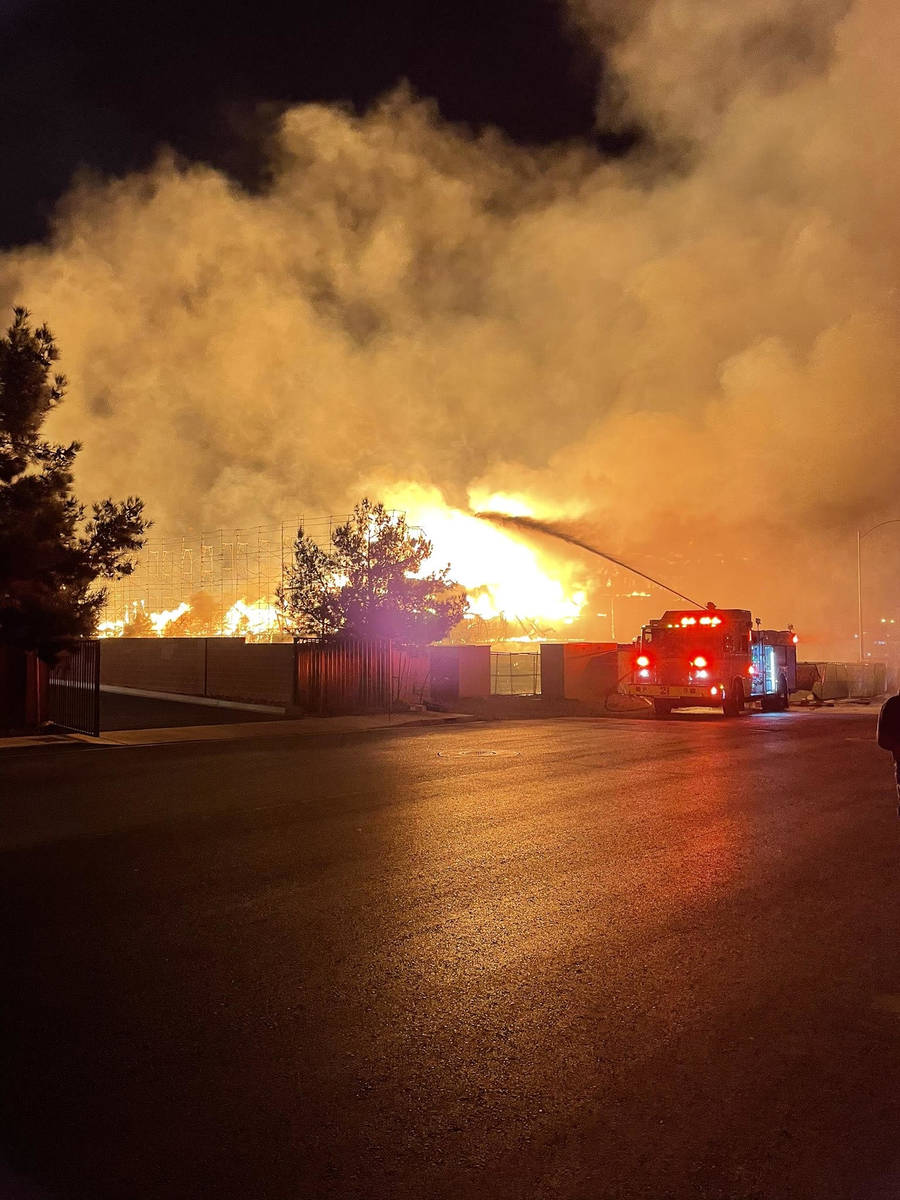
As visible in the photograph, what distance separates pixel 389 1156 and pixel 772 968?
9.22ft

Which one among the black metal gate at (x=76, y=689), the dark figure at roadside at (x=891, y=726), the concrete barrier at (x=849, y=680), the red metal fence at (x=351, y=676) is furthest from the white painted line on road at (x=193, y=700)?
the dark figure at roadside at (x=891, y=726)

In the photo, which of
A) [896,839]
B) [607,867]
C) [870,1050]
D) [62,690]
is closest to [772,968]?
[870,1050]

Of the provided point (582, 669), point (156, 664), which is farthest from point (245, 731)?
point (156, 664)

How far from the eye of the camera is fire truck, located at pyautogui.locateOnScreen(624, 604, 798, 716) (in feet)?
86.1

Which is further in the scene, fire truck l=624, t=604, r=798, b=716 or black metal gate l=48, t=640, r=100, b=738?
fire truck l=624, t=604, r=798, b=716

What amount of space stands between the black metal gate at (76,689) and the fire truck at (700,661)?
14027 millimetres

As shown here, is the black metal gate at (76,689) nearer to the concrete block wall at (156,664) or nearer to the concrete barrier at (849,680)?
the concrete block wall at (156,664)

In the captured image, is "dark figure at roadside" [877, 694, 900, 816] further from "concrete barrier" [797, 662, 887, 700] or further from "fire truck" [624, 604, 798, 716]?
"concrete barrier" [797, 662, 887, 700]

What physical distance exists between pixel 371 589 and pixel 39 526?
12490 millimetres

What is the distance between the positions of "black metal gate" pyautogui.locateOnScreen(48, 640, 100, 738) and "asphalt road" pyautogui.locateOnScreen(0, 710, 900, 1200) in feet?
36.3

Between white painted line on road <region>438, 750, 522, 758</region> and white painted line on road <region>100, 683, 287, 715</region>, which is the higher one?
white painted line on road <region>100, 683, 287, 715</region>

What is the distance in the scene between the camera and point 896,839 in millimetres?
8938

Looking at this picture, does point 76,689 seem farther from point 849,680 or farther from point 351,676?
point 849,680

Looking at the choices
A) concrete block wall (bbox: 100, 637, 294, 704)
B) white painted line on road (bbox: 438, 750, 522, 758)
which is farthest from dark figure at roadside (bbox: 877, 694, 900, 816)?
concrete block wall (bbox: 100, 637, 294, 704)
